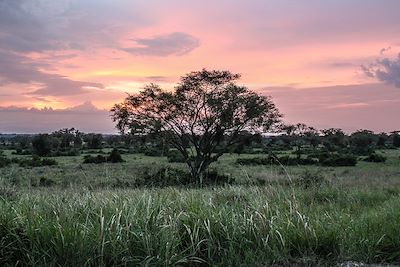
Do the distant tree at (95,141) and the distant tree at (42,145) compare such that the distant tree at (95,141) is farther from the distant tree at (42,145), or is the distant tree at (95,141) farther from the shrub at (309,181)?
the shrub at (309,181)

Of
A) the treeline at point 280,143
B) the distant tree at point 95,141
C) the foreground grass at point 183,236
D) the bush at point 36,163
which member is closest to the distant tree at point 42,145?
the treeline at point 280,143

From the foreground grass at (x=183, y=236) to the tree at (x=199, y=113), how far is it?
3126cm

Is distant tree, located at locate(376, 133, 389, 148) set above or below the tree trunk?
above

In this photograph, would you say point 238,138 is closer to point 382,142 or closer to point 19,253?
point 19,253

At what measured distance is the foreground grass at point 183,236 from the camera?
16.4ft

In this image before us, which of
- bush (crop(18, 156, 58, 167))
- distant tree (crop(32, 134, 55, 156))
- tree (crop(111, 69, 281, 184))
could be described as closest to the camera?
tree (crop(111, 69, 281, 184))

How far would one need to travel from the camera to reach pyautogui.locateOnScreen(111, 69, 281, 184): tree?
37.7 metres

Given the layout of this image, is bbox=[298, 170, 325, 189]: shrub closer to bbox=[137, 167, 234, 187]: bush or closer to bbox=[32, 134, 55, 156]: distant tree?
bbox=[137, 167, 234, 187]: bush

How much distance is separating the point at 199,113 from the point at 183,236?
109ft

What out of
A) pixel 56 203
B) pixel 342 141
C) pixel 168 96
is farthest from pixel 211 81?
pixel 342 141

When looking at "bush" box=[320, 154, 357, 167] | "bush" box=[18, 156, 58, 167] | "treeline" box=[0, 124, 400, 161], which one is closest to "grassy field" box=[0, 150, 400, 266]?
"bush" box=[320, 154, 357, 167]

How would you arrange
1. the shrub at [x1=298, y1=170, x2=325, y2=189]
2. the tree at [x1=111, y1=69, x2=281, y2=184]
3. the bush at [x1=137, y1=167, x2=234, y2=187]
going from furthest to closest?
1. the tree at [x1=111, y1=69, x2=281, y2=184]
2. the bush at [x1=137, y1=167, x2=234, y2=187]
3. the shrub at [x1=298, y1=170, x2=325, y2=189]

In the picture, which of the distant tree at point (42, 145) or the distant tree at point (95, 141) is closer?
the distant tree at point (42, 145)

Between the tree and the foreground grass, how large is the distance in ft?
103
